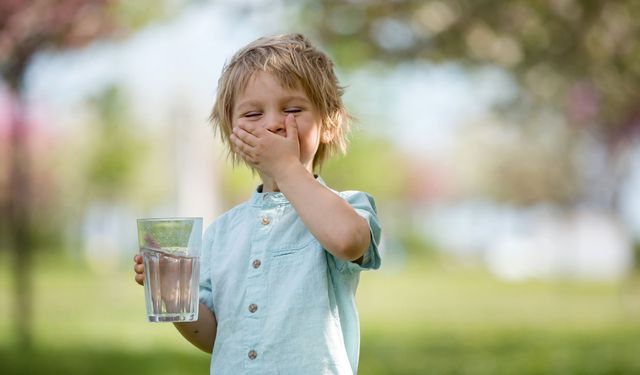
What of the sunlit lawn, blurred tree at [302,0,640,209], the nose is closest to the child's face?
the nose

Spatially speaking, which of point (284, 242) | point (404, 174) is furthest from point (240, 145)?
point (404, 174)

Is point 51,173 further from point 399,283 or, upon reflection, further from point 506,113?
point 506,113

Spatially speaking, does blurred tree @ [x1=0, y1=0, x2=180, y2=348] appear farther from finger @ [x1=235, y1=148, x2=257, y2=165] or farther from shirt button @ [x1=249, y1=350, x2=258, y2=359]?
shirt button @ [x1=249, y1=350, x2=258, y2=359]

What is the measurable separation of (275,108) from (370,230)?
0.34 m

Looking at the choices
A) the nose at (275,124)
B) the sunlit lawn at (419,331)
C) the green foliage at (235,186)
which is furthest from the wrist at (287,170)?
the green foliage at (235,186)

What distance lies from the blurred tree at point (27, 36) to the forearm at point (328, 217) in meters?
5.47

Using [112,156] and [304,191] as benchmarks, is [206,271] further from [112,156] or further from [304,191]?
[112,156]

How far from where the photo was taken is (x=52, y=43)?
738cm

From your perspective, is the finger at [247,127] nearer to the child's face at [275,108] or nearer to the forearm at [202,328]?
the child's face at [275,108]

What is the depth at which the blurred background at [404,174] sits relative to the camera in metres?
7.22

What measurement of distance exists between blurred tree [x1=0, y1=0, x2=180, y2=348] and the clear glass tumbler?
17.6 feet

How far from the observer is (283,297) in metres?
2.13

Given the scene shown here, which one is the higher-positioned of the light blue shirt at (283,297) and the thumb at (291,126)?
the thumb at (291,126)

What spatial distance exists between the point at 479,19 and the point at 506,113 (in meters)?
2.85
